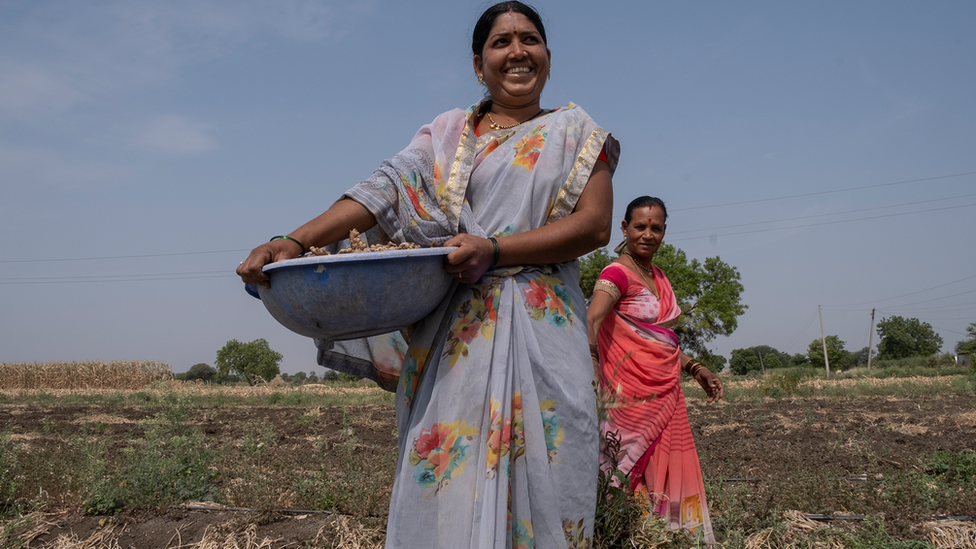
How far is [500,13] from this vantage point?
7.07ft

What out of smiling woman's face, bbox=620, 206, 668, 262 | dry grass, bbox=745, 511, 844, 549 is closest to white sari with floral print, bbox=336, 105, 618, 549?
dry grass, bbox=745, 511, 844, 549

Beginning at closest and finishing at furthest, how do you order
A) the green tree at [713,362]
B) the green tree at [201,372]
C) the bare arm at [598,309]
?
the bare arm at [598,309] < the green tree at [713,362] < the green tree at [201,372]

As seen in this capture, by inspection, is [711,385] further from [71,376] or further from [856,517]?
[71,376]

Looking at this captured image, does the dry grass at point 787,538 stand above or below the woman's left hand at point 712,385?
below

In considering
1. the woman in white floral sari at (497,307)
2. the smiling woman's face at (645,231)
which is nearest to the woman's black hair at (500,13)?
the woman in white floral sari at (497,307)

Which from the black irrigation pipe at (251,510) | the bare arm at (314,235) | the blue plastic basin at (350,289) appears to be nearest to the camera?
the blue plastic basin at (350,289)

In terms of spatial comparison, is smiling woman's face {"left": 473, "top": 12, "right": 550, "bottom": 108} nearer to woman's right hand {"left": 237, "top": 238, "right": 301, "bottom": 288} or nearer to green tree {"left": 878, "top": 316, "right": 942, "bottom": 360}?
woman's right hand {"left": 237, "top": 238, "right": 301, "bottom": 288}

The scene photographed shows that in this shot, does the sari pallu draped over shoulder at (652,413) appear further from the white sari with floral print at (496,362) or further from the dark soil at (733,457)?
the white sari with floral print at (496,362)

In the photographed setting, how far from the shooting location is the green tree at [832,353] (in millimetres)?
62906

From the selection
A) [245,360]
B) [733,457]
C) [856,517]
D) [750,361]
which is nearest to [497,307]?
[856,517]

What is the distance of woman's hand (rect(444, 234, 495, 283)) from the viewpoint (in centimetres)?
166

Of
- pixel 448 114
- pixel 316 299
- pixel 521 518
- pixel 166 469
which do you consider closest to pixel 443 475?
pixel 521 518

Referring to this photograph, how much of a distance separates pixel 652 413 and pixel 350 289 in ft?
6.48

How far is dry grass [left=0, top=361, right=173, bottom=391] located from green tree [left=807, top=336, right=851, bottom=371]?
189ft
